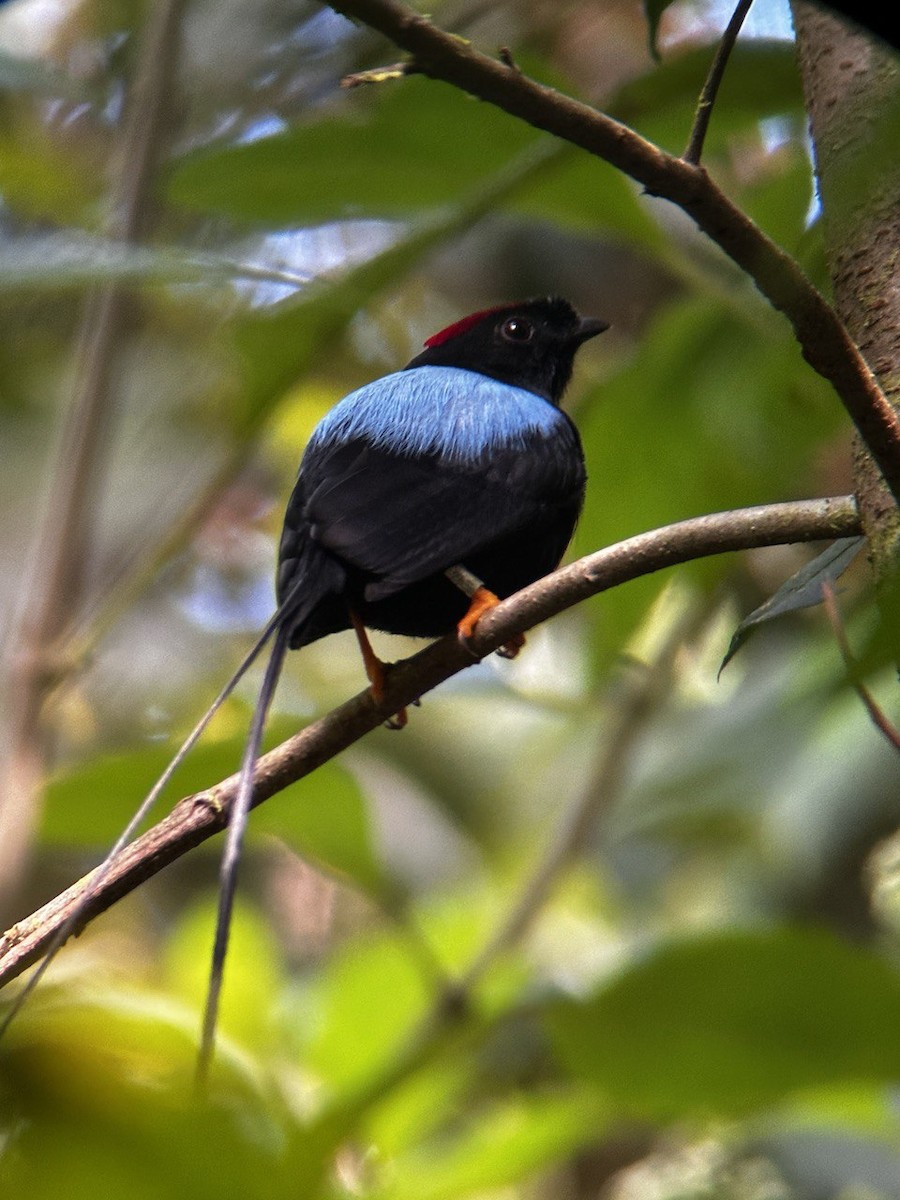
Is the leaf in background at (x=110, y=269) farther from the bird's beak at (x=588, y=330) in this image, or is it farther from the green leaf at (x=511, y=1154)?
the green leaf at (x=511, y=1154)

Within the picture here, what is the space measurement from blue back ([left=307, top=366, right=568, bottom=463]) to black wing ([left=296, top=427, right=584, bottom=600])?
1.1 inches

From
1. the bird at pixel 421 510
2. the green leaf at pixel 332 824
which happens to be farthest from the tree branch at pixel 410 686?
the green leaf at pixel 332 824

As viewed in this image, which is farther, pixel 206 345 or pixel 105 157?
pixel 105 157

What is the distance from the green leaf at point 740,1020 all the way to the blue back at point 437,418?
3.34 feet

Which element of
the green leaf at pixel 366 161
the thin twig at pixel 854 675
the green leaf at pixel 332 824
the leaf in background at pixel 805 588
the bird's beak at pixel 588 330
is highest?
the green leaf at pixel 366 161

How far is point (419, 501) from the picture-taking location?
2.27 m

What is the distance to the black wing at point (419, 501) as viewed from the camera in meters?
2.17

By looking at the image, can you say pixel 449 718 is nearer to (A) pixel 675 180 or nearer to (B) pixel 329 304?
(B) pixel 329 304

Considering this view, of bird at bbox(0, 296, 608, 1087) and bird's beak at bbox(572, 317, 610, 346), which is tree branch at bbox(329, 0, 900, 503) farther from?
bird's beak at bbox(572, 317, 610, 346)

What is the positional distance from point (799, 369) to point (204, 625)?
3150mm

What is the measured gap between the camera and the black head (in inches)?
124

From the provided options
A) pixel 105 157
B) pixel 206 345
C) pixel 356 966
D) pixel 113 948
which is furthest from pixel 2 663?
pixel 105 157

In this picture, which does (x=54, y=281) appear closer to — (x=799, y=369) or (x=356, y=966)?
(x=799, y=369)

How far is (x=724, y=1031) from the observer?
259cm
